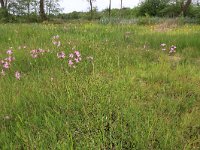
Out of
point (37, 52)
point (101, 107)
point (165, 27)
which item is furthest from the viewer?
point (165, 27)

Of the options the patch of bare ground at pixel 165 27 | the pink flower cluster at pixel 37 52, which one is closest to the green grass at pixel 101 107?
the pink flower cluster at pixel 37 52

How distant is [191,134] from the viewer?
2861 mm

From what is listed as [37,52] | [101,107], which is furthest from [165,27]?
[101,107]

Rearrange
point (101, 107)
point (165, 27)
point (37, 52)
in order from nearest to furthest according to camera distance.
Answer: point (101, 107) < point (37, 52) < point (165, 27)

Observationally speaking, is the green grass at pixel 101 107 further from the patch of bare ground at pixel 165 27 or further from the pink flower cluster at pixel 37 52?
the patch of bare ground at pixel 165 27

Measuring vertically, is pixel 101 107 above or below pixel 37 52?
below

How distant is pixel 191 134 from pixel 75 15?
4405cm

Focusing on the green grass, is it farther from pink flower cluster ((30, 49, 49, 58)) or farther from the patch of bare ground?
the patch of bare ground

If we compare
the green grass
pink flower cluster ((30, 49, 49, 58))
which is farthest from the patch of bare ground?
pink flower cluster ((30, 49, 49, 58))

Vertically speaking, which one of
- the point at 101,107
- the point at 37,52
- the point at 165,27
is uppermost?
the point at 165,27

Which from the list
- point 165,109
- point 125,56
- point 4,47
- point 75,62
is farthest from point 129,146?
point 4,47

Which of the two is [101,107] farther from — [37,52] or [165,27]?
[165,27]

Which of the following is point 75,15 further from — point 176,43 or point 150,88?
point 150,88

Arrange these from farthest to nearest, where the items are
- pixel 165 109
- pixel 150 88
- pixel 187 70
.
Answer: pixel 187 70, pixel 150 88, pixel 165 109
